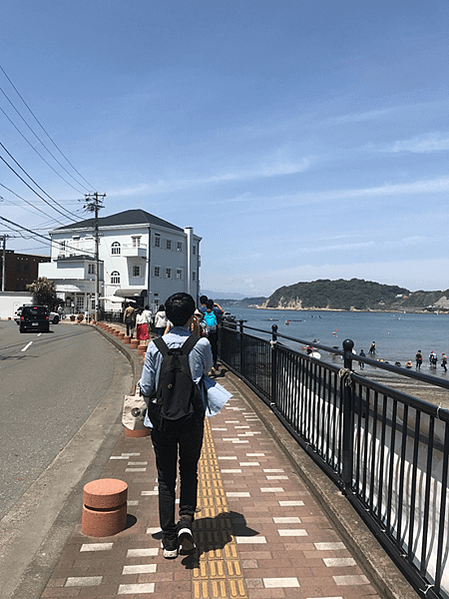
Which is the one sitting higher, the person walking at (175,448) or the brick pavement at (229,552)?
the person walking at (175,448)

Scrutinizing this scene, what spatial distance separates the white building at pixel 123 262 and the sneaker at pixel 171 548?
57796mm

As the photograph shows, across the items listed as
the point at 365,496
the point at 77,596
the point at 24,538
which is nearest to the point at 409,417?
the point at 365,496

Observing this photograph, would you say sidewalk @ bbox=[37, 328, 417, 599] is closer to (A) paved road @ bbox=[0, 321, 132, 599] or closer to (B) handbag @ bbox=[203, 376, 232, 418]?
(A) paved road @ bbox=[0, 321, 132, 599]

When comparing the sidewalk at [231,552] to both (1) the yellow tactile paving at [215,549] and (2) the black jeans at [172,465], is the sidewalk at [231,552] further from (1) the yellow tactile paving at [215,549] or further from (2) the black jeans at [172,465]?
(2) the black jeans at [172,465]

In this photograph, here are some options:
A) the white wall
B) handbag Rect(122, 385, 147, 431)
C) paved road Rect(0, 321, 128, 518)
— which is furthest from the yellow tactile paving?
the white wall

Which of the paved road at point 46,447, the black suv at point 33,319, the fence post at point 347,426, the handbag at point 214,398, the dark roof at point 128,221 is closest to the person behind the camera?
the handbag at point 214,398

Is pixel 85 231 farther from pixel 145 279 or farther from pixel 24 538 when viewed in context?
pixel 24 538

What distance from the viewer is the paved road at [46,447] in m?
3.81

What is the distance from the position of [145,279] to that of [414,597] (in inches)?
2410

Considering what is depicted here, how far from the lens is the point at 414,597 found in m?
2.79

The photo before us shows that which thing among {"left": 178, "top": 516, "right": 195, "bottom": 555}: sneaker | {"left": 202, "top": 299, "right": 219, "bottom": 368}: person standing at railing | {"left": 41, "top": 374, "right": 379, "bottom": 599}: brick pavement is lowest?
{"left": 41, "top": 374, "right": 379, "bottom": 599}: brick pavement

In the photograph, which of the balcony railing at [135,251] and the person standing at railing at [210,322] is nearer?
the person standing at railing at [210,322]

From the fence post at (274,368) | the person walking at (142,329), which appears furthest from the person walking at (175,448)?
the person walking at (142,329)

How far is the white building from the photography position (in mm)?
62344
